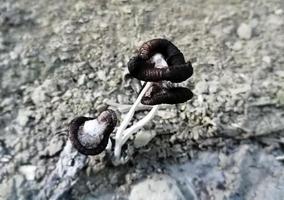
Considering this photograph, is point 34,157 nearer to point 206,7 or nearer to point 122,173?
point 122,173

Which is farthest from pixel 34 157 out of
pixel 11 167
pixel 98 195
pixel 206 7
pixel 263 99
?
pixel 206 7

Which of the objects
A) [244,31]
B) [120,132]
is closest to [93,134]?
[120,132]

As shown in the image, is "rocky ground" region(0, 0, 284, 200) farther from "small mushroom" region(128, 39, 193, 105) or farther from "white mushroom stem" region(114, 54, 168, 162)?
"small mushroom" region(128, 39, 193, 105)

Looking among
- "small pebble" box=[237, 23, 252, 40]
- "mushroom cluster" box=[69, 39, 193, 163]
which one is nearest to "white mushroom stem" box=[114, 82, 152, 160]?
"mushroom cluster" box=[69, 39, 193, 163]

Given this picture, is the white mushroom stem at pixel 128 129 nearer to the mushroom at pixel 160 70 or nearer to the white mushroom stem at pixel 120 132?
the white mushroom stem at pixel 120 132

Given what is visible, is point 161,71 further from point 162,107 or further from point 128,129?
point 162,107

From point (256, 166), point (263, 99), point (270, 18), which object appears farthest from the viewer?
point (270, 18)
